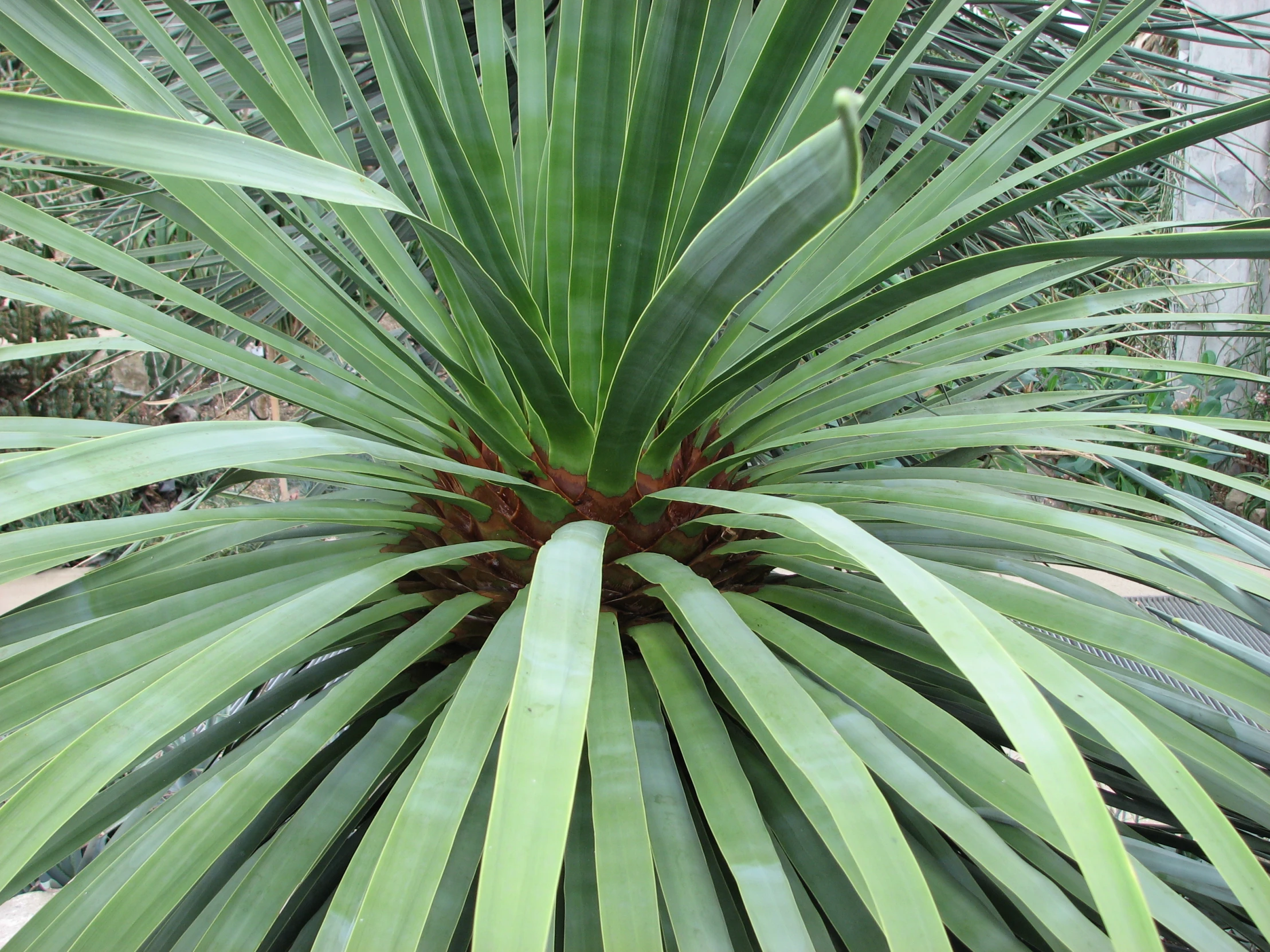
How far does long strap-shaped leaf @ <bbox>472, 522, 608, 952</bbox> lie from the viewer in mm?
240

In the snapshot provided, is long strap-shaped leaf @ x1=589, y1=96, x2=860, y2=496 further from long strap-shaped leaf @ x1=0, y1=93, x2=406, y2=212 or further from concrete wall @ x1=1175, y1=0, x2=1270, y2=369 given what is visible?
concrete wall @ x1=1175, y1=0, x2=1270, y2=369

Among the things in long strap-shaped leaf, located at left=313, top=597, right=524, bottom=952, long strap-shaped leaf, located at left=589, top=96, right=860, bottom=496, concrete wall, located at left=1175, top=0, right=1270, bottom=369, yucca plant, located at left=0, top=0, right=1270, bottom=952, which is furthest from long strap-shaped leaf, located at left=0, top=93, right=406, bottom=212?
concrete wall, located at left=1175, top=0, right=1270, bottom=369

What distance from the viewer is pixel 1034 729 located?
25 cm

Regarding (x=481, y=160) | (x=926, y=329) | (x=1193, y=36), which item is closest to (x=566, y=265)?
(x=481, y=160)

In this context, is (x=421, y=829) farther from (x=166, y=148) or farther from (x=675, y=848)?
(x=166, y=148)

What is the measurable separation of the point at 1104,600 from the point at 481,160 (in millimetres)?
493

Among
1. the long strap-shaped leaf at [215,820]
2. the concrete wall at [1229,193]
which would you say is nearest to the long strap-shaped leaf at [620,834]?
the long strap-shaped leaf at [215,820]

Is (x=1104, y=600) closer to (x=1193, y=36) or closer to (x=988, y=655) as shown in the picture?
(x=988, y=655)

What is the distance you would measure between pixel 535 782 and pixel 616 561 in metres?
0.23

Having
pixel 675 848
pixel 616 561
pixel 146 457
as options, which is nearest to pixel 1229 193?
pixel 616 561

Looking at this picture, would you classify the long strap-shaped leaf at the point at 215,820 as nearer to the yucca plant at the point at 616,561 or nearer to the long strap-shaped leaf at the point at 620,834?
the yucca plant at the point at 616,561

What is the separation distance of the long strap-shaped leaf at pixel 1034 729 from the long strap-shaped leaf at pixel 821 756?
0.06 m

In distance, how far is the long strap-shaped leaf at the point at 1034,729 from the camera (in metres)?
0.24

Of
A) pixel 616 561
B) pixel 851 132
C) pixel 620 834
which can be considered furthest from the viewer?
pixel 616 561
